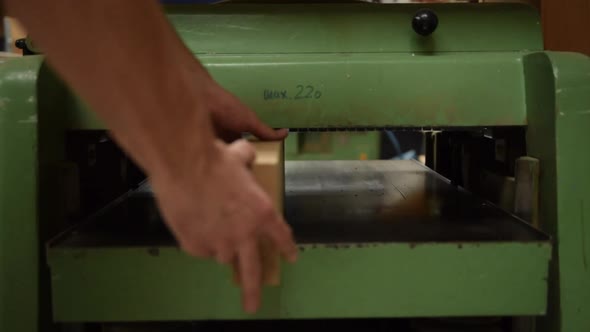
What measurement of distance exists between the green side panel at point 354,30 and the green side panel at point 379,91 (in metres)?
0.12

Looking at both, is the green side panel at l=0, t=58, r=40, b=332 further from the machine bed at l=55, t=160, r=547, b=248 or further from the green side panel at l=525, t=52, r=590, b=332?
the green side panel at l=525, t=52, r=590, b=332

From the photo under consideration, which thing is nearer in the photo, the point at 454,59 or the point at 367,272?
the point at 367,272

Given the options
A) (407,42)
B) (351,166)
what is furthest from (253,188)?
(351,166)

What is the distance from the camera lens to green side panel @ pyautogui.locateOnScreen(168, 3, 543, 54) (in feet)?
3.14

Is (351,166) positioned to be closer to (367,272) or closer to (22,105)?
(367,272)

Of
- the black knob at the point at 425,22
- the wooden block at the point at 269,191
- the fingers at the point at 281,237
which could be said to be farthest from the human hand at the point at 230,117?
the black knob at the point at 425,22

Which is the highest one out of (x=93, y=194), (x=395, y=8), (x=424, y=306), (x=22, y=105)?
(x=395, y=8)

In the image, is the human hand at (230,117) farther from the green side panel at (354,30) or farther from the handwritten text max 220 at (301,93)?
the green side panel at (354,30)

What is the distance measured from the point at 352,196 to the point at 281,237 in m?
0.57

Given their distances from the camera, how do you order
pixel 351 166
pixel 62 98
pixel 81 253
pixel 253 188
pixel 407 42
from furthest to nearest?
pixel 351 166 < pixel 407 42 < pixel 62 98 < pixel 81 253 < pixel 253 188

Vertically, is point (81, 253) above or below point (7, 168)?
below

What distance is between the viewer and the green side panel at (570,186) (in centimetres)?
75

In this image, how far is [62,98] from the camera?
0.81 meters

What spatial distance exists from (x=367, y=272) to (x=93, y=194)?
594 mm
